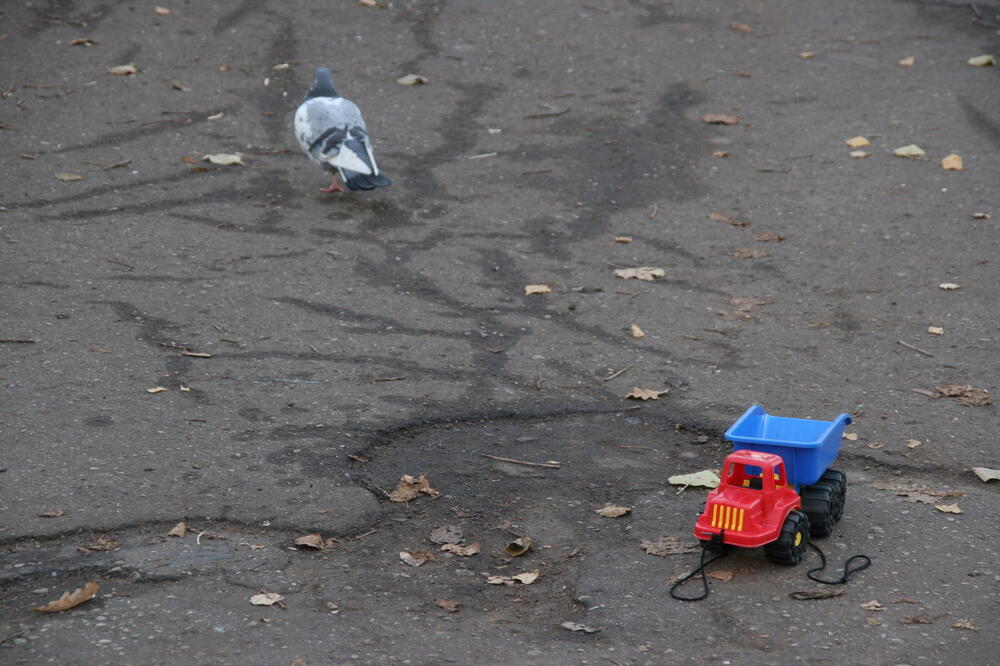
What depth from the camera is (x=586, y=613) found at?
12.0 ft

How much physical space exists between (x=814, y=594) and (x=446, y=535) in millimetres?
1331

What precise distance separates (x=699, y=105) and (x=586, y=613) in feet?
23.6

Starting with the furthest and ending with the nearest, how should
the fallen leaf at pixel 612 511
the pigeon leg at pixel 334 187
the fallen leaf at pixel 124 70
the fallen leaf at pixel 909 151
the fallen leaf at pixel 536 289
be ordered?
the fallen leaf at pixel 124 70 → the fallen leaf at pixel 909 151 → the pigeon leg at pixel 334 187 → the fallen leaf at pixel 536 289 → the fallen leaf at pixel 612 511

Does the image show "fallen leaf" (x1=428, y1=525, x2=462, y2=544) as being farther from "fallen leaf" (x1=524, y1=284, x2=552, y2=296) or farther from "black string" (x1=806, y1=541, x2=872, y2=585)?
"fallen leaf" (x1=524, y1=284, x2=552, y2=296)

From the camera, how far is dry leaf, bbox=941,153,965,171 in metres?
8.50

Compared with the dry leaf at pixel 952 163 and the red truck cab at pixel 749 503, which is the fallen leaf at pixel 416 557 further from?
the dry leaf at pixel 952 163

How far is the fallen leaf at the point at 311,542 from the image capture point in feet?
13.1

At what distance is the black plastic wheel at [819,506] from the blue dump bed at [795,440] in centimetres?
5

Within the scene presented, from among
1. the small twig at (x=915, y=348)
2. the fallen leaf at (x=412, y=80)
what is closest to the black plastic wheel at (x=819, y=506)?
the small twig at (x=915, y=348)

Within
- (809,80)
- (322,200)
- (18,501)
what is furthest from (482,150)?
(18,501)

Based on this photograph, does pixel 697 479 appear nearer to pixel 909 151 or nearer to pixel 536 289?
pixel 536 289

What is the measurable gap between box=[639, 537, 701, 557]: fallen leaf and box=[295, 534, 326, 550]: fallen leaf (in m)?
1.17

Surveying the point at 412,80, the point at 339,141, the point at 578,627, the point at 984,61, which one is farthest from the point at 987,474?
the point at 984,61

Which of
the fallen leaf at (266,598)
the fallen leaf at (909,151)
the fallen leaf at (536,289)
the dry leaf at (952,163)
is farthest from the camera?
the fallen leaf at (909,151)
